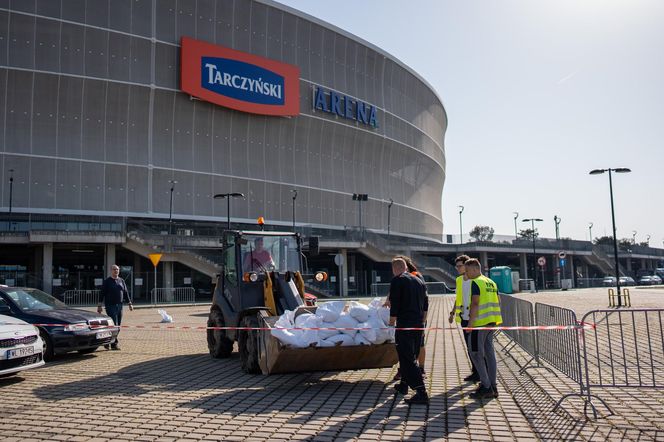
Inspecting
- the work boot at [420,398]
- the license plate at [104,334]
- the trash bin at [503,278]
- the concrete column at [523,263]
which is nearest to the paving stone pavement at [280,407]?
the work boot at [420,398]

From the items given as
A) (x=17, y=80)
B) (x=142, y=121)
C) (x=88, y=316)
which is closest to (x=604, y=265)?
(x=142, y=121)

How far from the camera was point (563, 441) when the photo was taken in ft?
17.5

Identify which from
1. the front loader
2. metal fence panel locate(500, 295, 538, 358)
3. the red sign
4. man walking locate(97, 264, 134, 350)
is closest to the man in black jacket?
the front loader

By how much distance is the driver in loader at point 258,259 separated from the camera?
10773 mm

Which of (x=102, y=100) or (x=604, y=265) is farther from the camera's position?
(x=604, y=265)

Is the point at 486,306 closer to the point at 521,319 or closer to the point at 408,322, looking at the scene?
the point at 408,322

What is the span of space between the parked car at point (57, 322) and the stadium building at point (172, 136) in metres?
25.6

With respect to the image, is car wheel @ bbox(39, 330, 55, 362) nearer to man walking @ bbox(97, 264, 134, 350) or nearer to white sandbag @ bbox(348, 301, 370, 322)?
man walking @ bbox(97, 264, 134, 350)

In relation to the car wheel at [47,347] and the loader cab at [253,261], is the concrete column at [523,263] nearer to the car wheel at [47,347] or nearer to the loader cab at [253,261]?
the loader cab at [253,261]

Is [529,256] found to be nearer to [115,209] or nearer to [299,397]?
[115,209]

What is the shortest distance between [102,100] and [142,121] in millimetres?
3132

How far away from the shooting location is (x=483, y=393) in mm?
7258

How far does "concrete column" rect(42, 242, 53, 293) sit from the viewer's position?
3497 cm

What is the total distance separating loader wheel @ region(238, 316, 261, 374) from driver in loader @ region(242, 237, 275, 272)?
1.25 m
